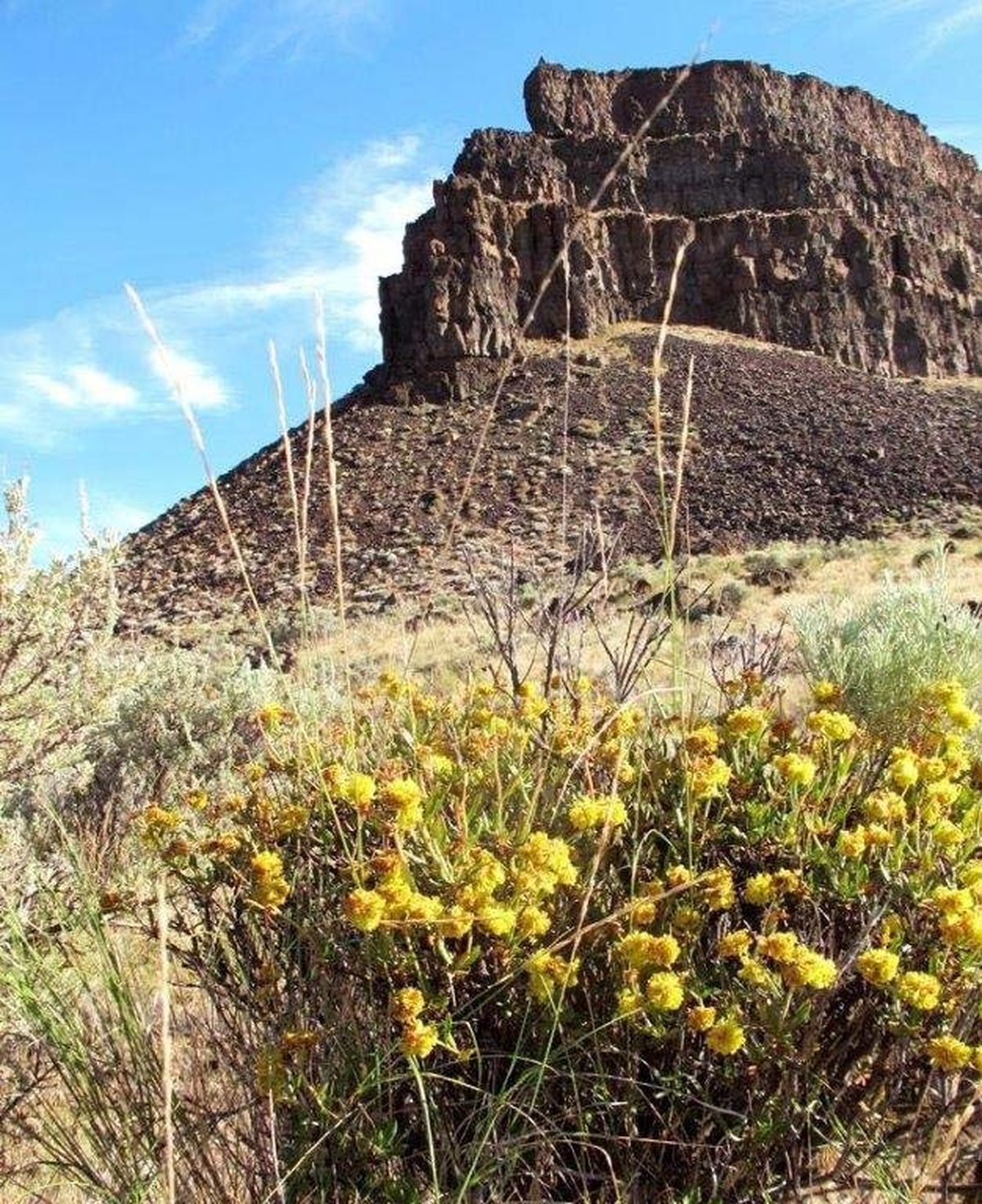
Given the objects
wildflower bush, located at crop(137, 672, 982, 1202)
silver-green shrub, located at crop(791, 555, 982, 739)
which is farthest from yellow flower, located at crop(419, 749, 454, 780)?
silver-green shrub, located at crop(791, 555, 982, 739)

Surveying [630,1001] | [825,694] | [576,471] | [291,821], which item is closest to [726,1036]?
[630,1001]

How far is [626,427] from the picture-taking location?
40.9m

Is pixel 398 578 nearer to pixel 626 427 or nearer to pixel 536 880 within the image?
pixel 626 427

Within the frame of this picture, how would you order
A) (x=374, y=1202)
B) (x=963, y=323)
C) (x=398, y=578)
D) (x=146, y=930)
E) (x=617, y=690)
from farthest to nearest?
1. (x=963, y=323)
2. (x=398, y=578)
3. (x=617, y=690)
4. (x=146, y=930)
5. (x=374, y=1202)

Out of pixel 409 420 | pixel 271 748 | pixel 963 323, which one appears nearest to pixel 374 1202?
pixel 271 748

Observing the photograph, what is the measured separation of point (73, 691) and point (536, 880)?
330 centimetres

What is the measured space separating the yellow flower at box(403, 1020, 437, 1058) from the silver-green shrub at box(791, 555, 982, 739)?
15.1ft

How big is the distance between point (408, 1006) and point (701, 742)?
80cm

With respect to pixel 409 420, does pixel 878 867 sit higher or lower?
lower

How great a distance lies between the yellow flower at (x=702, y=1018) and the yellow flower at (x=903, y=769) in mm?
588

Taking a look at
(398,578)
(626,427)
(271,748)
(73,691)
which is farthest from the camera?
(626,427)

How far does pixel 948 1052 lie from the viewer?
5.72 feet

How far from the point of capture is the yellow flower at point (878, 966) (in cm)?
172

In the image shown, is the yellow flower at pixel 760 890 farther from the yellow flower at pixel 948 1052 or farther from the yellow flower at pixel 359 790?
the yellow flower at pixel 359 790
